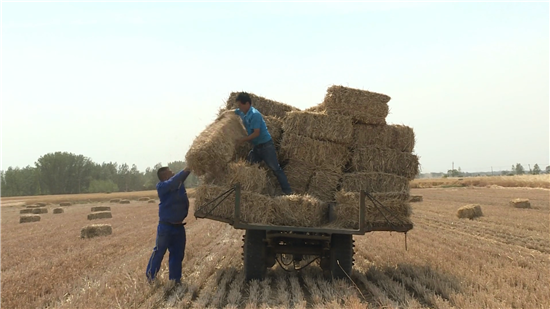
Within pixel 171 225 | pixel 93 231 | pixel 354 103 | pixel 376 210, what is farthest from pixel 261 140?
pixel 93 231

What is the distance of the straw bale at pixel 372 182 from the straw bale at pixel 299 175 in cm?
63

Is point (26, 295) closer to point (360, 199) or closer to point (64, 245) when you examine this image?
point (360, 199)

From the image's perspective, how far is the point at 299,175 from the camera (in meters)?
8.35

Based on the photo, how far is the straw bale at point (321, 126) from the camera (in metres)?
8.41

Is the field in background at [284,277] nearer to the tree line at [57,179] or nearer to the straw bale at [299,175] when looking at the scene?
the straw bale at [299,175]

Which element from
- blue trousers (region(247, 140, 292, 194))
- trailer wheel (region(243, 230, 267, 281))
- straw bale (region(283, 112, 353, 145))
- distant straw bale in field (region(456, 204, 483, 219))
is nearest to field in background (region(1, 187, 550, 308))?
trailer wheel (region(243, 230, 267, 281))

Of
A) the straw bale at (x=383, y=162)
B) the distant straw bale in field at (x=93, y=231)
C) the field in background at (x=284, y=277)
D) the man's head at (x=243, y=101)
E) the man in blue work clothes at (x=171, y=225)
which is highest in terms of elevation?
the man's head at (x=243, y=101)

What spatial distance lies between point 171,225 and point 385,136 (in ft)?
13.8

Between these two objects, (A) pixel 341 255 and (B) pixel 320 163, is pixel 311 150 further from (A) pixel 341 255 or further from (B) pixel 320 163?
(A) pixel 341 255

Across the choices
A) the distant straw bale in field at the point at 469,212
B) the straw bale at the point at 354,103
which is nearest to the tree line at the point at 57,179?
the distant straw bale in field at the point at 469,212

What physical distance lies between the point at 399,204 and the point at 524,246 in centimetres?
567

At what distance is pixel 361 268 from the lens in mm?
8883

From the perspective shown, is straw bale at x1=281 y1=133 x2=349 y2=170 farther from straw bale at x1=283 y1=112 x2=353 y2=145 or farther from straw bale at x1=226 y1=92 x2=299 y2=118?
straw bale at x1=226 y1=92 x2=299 y2=118

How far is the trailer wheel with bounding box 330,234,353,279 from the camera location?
25.3 ft
